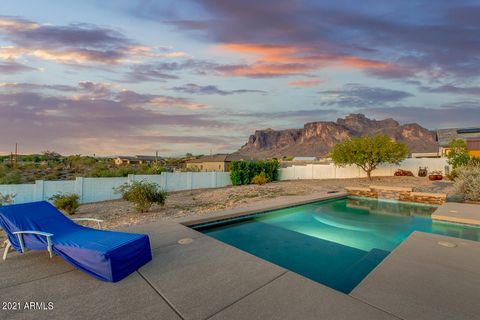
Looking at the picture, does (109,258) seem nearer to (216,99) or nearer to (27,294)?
(27,294)

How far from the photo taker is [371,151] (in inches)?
818

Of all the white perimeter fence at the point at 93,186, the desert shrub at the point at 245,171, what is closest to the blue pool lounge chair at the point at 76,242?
the white perimeter fence at the point at 93,186

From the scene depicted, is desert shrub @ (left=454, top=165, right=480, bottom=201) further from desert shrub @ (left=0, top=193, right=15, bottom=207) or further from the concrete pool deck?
desert shrub @ (left=0, top=193, right=15, bottom=207)

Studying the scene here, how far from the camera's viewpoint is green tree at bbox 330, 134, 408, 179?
20516mm

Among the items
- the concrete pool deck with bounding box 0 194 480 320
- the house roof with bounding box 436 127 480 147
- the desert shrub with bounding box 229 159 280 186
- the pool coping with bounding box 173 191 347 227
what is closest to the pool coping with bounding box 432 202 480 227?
the concrete pool deck with bounding box 0 194 480 320

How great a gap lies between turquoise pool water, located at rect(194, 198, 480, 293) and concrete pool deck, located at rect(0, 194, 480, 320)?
1.12 metres

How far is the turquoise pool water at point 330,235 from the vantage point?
4531 millimetres

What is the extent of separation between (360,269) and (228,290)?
2.88 meters

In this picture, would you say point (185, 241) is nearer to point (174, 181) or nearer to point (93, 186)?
point (93, 186)

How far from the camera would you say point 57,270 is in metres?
3.28

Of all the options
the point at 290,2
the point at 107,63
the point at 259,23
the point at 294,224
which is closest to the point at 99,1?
the point at 107,63

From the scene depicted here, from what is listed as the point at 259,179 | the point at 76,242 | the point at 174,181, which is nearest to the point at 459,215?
the point at 76,242

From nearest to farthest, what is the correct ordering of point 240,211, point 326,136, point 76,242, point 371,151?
1. point 76,242
2. point 240,211
3. point 371,151
4. point 326,136

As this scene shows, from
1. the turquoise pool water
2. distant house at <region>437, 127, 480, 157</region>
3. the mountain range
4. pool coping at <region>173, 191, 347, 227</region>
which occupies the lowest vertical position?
the turquoise pool water
